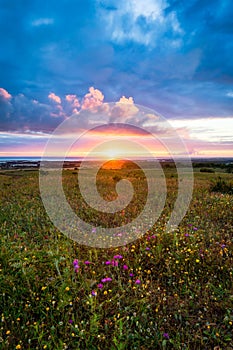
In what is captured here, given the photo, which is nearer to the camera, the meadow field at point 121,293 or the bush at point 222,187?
the meadow field at point 121,293

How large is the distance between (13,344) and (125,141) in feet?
24.5

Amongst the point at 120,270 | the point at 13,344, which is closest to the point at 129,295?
the point at 120,270

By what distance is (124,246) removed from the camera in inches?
236

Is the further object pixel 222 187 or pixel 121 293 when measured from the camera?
pixel 222 187

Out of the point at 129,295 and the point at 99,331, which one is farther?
the point at 129,295

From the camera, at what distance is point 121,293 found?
14.5ft

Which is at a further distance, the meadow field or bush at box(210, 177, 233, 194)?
bush at box(210, 177, 233, 194)

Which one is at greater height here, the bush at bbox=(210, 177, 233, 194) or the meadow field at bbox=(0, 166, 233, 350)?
the bush at bbox=(210, 177, 233, 194)

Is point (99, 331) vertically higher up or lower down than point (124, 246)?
lower down

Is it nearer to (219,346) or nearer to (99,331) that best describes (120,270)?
(99,331)

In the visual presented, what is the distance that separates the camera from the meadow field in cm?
356

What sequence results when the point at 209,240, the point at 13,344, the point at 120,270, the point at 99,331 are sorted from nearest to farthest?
the point at 13,344
the point at 99,331
the point at 120,270
the point at 209,240

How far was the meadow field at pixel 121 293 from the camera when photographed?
3559 mm

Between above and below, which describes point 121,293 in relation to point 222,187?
below
